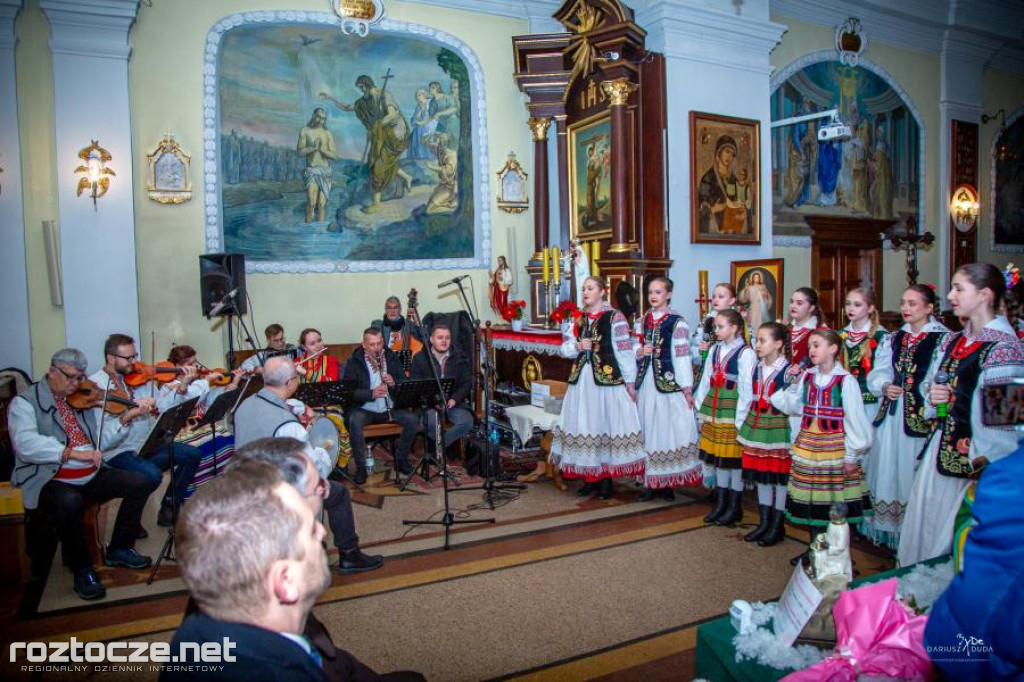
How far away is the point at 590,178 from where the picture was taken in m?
10.6

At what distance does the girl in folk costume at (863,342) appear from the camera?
217 inches

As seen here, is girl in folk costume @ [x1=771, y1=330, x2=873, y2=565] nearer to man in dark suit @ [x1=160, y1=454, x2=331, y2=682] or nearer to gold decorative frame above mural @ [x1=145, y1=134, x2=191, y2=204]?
man in dark suit @ [x1=160, y1=454, x2=331, y2=682]

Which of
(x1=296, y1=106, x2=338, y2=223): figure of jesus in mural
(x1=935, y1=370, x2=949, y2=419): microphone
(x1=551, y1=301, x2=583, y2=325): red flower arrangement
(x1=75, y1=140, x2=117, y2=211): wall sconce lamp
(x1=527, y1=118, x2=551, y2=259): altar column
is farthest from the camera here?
(x1=527, y1=118, x2=551, y2=259): altar column

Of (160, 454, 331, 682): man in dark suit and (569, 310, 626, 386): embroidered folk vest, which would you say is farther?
(569, 310, 626, 386): embroidered folk vest

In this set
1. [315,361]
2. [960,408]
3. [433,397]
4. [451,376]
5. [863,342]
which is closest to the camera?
[960,408]

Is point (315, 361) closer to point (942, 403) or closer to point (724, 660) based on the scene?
point (942, 403)

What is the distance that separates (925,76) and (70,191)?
607 inches

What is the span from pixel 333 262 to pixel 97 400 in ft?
18.7

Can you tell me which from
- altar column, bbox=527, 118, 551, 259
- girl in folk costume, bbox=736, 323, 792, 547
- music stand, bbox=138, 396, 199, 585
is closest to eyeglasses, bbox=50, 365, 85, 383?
music stand, bbox=138, 396, 199, 585

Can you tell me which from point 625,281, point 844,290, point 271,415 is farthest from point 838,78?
→ point 271,415

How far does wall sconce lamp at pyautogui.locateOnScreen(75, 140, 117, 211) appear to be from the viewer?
8930 mm

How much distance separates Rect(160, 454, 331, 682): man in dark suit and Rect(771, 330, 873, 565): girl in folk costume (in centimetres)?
389

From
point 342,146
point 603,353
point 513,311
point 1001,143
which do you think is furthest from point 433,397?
point 1001,143

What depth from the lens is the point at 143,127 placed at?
946 cm
